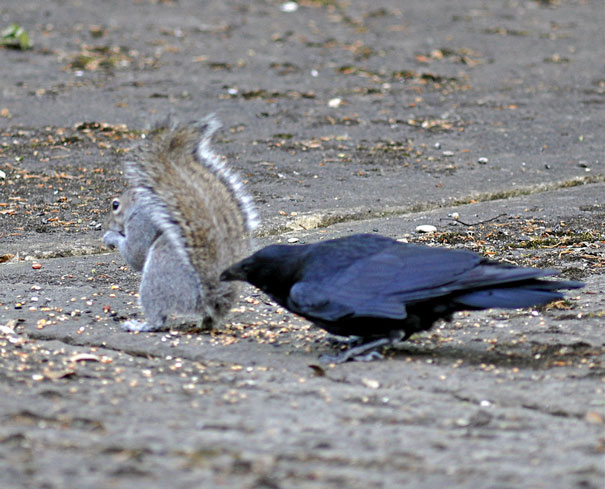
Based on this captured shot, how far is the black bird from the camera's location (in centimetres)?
379

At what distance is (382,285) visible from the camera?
3.87 metres

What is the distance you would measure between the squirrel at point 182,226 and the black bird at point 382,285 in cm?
27

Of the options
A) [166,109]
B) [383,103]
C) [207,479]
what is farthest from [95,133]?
[207,479]

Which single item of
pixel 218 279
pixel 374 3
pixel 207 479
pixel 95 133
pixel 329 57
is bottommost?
pixel 207 479

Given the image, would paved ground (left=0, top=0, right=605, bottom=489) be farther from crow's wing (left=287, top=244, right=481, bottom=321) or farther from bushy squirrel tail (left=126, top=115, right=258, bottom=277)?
bushy squirrel tail (left=126, top=115, right=258, bottom=277)

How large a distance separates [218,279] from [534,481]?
6.86ft

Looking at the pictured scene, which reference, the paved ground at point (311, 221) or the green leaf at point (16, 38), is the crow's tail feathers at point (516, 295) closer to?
the paved ground at point (311, 221)

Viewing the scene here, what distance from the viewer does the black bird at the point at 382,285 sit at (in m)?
3.79

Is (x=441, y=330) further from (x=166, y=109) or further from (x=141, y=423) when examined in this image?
(x=166, y=109)

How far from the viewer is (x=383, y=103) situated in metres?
8.79

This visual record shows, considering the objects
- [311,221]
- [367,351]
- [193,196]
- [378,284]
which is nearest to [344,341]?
[367,351]

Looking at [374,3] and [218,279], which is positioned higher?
[374,3]

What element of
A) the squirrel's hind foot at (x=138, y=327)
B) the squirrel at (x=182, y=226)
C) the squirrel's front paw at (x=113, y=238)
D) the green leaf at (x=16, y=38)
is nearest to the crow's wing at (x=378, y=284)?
the squirrel at (x=182, y=226)

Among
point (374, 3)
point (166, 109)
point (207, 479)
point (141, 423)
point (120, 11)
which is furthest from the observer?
point (374, 3)
